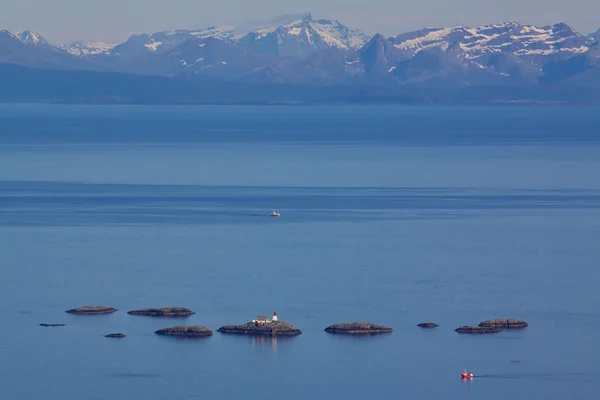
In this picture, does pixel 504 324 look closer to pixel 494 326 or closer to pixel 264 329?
pixel 494 326

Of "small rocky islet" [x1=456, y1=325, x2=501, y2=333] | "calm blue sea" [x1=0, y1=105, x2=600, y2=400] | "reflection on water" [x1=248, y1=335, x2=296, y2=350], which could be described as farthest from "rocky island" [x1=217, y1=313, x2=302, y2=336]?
"small rocky islet" [x1=456, y1=325, x2=501, y2=333]

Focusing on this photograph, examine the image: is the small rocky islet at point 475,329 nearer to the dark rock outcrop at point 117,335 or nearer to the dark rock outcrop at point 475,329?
the dark rock outcrop at point 475,329

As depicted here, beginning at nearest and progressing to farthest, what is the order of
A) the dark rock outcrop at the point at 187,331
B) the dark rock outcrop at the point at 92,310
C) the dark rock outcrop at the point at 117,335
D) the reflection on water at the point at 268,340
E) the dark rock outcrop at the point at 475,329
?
1. the reflection on water at the point at 268,340
2. the dark rock outcrop at the point at 117,335
3. the dark rock outcrop at the point at 187,331
4. the dark rock outcrop at the point at 475,329
5. the dark rock outcrop at the point at 92,310

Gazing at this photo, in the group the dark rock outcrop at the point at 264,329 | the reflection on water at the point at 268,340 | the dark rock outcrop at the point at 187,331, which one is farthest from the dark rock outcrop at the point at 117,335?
the reflection on water at the point at 268,340

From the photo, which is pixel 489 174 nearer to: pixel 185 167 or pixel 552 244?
pixel 185 167

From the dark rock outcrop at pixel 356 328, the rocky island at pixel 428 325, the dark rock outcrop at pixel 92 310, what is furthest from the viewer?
the dark rock outcrop at pixel 92 310

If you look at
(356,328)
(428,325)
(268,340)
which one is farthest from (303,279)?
(268,340)

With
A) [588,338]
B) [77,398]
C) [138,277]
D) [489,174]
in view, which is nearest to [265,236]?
[138,277]
